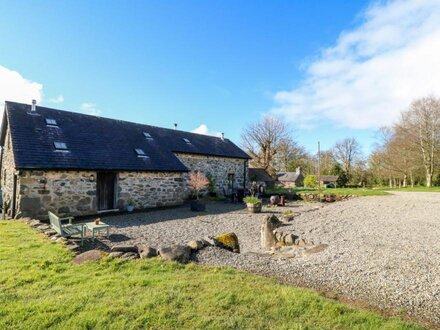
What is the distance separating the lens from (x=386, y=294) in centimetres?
430

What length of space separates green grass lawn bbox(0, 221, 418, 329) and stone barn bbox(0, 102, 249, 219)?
21.2 feet

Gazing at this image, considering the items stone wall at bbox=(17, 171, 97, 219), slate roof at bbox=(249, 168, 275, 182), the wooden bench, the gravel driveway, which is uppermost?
slate roof at bbox=(249, 168, 275, 182)

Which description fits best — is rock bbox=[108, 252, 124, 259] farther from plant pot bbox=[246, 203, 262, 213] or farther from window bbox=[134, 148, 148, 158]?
window bbox=[134, 148, 148, 158]

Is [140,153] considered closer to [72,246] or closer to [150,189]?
[150,189]

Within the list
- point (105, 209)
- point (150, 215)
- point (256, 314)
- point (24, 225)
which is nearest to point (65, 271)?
point (256, 314)

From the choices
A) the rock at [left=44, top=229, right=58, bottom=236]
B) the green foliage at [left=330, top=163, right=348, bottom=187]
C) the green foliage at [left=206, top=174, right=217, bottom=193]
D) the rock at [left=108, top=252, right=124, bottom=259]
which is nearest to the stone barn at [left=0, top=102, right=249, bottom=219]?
the green foliage at [left=206, top=174, right=217, bottom=193]

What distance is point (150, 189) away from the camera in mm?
14453

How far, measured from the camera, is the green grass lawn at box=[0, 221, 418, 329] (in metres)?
3.19

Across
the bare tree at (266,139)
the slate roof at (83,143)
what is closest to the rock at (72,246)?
the slate roof at (83,143)

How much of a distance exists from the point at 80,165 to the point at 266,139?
88.0 ft

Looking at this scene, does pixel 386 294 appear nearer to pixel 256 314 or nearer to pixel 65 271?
pixel 256 314

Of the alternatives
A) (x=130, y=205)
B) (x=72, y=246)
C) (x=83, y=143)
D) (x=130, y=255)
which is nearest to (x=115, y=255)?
(x=130, y=255)

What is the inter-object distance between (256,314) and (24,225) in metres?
8.86

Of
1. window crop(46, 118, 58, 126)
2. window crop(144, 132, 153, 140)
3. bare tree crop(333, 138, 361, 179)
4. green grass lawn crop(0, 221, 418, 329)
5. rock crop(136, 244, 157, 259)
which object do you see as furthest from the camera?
bare tree crop(333, 138, 361, 179)
